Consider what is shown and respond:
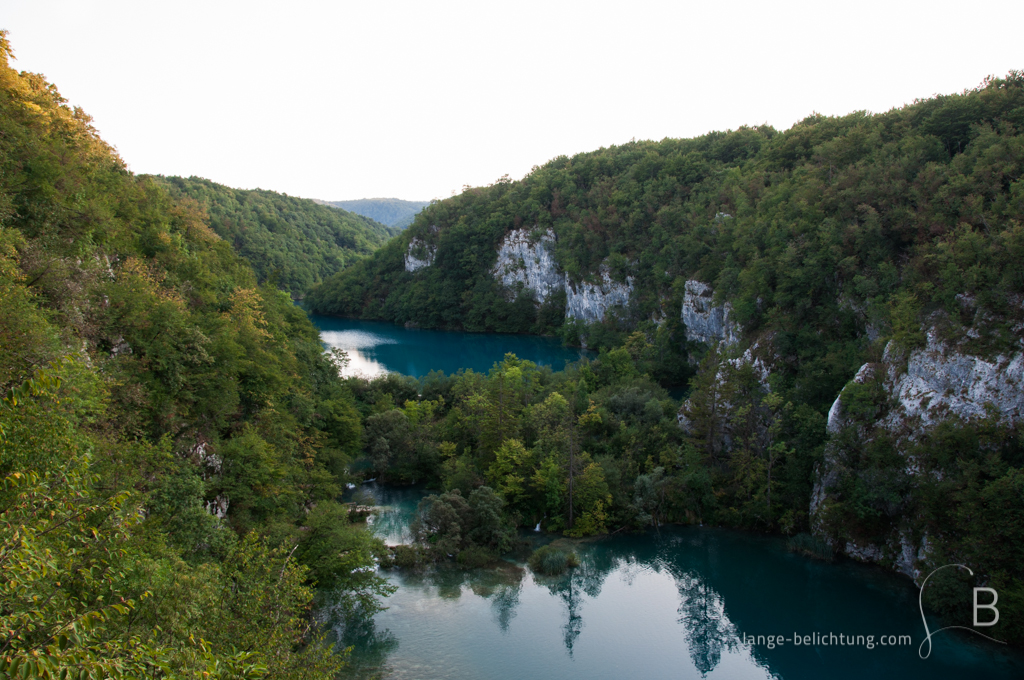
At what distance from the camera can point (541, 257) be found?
72500 millimetres

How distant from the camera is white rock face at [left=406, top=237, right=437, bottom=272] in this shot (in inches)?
3415

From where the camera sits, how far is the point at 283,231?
116 meters

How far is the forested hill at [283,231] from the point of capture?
95750mm

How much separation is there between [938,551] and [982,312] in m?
7.73

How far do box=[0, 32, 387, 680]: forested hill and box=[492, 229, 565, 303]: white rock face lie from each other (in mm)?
45948

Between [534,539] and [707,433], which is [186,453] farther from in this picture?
[707,433]

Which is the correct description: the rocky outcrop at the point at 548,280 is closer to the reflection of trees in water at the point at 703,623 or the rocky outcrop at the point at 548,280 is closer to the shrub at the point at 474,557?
the reflection of trees in water at the point at 703,623

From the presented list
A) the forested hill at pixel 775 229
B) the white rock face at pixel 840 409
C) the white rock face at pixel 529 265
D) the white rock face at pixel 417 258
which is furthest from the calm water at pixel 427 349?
the white rock face at pixel 840 409

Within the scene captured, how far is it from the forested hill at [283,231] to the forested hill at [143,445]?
2547 inches

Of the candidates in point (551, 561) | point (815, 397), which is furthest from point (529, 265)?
point (551, 561)

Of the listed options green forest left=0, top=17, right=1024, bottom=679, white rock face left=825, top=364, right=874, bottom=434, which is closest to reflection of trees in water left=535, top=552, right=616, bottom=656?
green forest left=0, top=17, right=1024, bottom=679

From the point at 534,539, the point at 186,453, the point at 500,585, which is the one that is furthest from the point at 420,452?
the point at 186,453

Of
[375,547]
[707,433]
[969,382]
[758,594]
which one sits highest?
[969,382]

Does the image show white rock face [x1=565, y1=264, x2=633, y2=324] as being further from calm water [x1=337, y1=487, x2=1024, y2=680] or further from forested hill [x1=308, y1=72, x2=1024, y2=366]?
calm water [x1=337, y1=487, x2=1024, y2=680]
